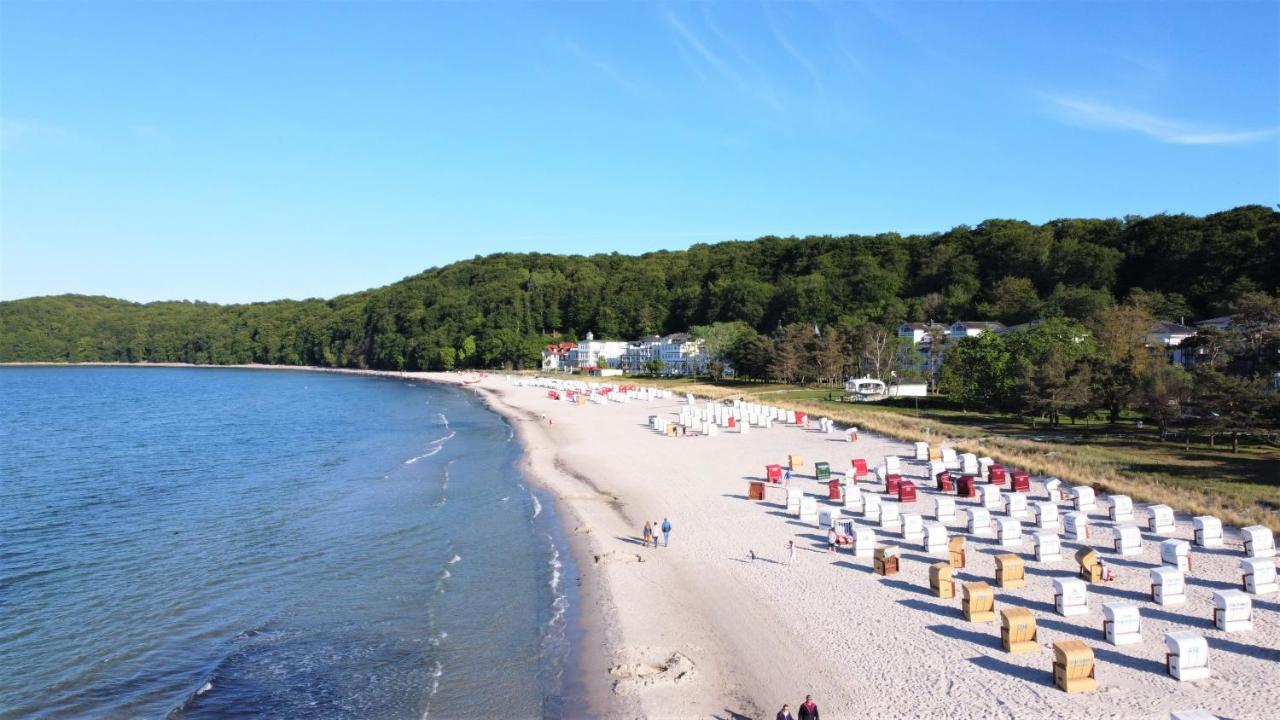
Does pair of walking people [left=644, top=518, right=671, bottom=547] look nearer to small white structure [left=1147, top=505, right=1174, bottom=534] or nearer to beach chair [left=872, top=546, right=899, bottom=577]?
beach chair [left=872, top=546, right=899, bottom=577]

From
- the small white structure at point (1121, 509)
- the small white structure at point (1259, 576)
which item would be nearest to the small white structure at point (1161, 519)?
the small white structure at point (1121, 509)

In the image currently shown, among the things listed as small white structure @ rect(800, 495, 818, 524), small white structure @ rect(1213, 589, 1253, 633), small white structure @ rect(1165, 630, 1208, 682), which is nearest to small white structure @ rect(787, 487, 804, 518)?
small white structure @ rect(800, 495, 818, 524)

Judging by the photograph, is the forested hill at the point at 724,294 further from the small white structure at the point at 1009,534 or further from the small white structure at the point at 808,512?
the small white structure at the point at 1009,534

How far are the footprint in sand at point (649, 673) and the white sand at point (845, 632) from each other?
4 centimetres

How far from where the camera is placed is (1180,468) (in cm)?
2780

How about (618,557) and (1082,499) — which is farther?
(1082,499)

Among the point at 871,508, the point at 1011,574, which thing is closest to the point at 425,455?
the point at 871,508

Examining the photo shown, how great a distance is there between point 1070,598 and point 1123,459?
704 inches

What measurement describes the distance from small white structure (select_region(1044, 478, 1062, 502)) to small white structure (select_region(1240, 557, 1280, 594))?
8.69 meters

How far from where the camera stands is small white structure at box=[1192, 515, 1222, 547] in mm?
18891

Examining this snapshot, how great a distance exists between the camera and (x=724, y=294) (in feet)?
408

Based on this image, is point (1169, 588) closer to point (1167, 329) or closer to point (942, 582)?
point (942, 582)

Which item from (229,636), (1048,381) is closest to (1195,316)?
(1048,381)

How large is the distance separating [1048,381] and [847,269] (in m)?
82.5
